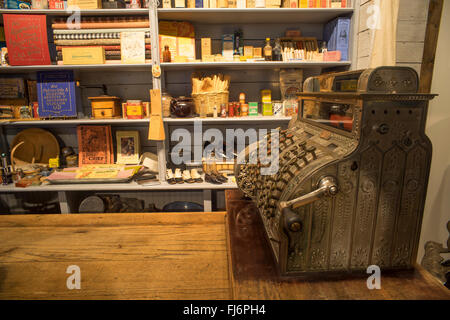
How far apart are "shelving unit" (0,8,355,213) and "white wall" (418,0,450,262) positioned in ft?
2.53

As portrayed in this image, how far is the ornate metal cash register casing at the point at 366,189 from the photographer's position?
2.47ft

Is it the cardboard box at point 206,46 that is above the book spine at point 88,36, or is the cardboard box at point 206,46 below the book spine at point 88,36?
below

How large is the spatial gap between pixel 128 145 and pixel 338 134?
262 cm

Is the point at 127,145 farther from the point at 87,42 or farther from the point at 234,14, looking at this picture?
→ the point at 234,14

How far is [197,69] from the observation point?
2.99 metres

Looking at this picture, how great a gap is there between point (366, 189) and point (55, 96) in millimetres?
2949

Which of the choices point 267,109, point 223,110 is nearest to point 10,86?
point 223,110

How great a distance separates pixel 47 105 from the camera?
9.36ft

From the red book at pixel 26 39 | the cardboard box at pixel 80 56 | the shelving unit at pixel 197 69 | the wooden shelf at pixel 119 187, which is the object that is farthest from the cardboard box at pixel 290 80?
the red book at pixel 26 39

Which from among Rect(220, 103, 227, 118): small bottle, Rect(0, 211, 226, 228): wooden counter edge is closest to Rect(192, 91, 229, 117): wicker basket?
Rect(220, 103, 227, 118): small bottle

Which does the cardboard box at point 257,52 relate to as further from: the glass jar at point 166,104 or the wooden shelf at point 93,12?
the wooden shelf at point 93,12

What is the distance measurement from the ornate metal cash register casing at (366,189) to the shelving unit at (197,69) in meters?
1.93

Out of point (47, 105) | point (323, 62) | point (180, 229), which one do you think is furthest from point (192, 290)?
point (47, 105)
